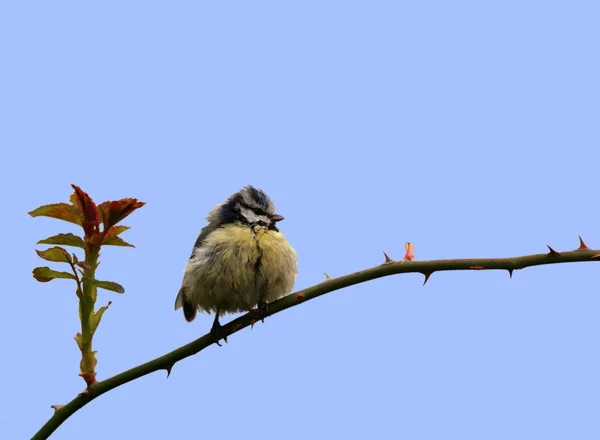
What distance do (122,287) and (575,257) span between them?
2046 millimetres

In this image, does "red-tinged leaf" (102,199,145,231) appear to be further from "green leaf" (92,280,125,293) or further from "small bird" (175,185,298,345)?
"small bird" (175,185,298,345)

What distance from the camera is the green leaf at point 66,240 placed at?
3.25 meters

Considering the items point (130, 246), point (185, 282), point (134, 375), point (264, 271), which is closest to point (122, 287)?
point (130, 246)

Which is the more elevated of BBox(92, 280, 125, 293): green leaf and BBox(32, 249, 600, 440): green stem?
BBox(92, 280, 125, 293): green leaf

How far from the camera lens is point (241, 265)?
5.91 meters

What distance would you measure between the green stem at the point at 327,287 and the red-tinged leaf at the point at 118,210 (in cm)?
76

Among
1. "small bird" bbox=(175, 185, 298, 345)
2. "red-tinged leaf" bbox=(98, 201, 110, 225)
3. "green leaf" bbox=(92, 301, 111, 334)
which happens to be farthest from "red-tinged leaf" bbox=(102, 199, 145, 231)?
"small bird" bbox=(175, 185, 298, 345)

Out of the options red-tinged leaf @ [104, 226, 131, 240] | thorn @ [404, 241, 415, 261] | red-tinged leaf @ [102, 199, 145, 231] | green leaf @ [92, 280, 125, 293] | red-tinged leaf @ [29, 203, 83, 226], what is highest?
red-tinged leaf @ [29, 203, 83, 226]

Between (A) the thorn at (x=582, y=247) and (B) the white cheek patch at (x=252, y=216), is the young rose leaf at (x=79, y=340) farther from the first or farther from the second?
(B) the white cheek patch at (x=252, y=216)

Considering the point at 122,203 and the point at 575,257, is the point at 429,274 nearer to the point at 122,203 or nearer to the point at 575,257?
the point at 575,257

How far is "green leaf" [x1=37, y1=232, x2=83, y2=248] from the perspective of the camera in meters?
3.25

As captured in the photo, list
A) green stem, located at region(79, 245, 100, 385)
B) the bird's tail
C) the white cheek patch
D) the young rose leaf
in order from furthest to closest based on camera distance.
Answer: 1. the bird's tail
2. the white cheek patch
3. the young rose leaf
4. green stem, located at region(79, 245, 100, 385)

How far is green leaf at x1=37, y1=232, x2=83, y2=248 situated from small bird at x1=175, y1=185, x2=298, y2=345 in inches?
97.7

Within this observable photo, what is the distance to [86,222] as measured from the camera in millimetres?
3371
